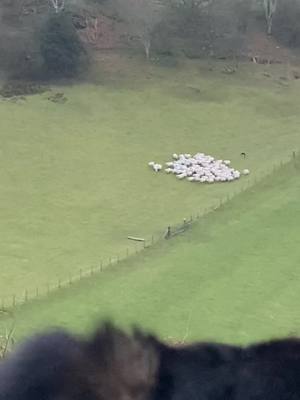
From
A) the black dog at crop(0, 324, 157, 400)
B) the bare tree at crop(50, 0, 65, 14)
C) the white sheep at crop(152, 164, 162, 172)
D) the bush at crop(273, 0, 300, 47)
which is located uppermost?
the black dog at crop(0, 324, 157, 400)

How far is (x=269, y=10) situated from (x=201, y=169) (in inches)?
252

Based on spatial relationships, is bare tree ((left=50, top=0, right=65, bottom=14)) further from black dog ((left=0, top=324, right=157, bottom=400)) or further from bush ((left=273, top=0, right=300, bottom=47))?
black dog ((left=0, top=324, right=157, bottom=400))

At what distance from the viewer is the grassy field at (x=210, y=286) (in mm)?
8047

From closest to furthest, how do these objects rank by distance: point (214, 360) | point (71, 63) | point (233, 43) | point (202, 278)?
point (214, 360), point (202, 278), point (71, 63), point (233, 43)

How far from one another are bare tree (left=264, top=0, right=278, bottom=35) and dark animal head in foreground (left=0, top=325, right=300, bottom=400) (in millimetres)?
16871

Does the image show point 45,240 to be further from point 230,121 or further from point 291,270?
point 230,121

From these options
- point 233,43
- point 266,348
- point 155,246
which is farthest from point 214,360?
point 233,43

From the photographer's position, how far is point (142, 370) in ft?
5.39

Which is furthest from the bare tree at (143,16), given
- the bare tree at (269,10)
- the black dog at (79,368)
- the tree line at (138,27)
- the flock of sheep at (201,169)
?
the black dog at (79,368)

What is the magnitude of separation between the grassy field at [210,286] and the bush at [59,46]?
5524mm

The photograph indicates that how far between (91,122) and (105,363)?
1296 cm

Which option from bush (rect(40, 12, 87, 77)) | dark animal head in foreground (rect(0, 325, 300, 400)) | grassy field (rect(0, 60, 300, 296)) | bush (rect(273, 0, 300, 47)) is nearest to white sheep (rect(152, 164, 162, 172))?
grassy field (rect(0, 60, 300, 296))

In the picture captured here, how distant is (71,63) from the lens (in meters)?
15.8

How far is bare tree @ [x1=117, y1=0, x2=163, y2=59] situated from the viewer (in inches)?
671
